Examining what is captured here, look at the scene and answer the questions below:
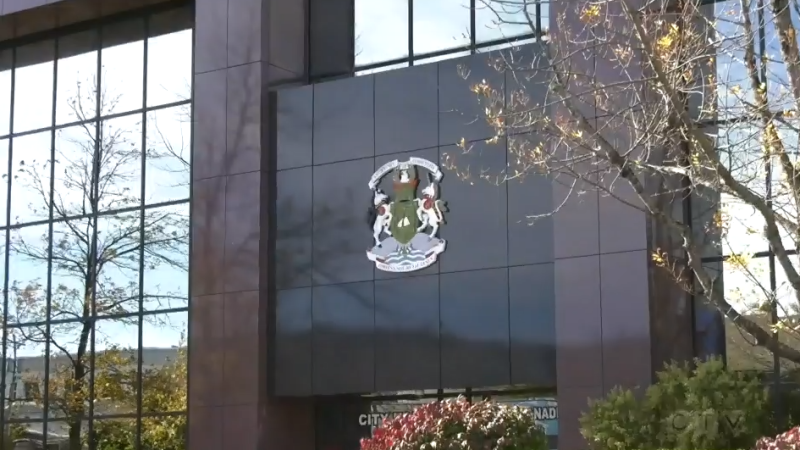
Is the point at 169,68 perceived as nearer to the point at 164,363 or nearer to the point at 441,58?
the point at 164,363

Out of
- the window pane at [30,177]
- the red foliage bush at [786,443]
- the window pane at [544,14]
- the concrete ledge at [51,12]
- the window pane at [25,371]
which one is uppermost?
the concrete ledge at [51,12]

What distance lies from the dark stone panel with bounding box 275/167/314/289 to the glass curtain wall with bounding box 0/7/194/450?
2.63 meters

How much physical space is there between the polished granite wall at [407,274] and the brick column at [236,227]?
0.39 m

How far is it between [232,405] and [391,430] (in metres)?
8.37

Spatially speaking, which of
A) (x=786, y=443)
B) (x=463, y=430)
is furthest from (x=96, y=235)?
(x=786, y=443)

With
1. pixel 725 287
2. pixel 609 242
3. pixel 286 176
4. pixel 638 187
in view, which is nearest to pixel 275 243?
pixel 286 176

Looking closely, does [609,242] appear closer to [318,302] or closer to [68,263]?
[318,302]

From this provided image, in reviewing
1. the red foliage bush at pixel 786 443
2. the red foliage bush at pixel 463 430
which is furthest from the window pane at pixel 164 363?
the red foliage bush at pixel 786 443

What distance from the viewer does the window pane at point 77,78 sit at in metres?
28.6

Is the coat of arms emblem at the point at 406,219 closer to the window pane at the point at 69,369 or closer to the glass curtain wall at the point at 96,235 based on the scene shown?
the glass curtain wall at the point at 96,235

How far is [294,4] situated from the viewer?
2562 centimetres

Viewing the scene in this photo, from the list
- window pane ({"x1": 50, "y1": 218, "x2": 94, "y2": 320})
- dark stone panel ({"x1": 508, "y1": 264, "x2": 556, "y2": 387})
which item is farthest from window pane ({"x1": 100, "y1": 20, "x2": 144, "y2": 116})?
dark stone panel ({"x1": 508, "y1": 264, "x2": 556, "y2": 387})

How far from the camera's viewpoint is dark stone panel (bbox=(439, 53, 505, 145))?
22.2m
